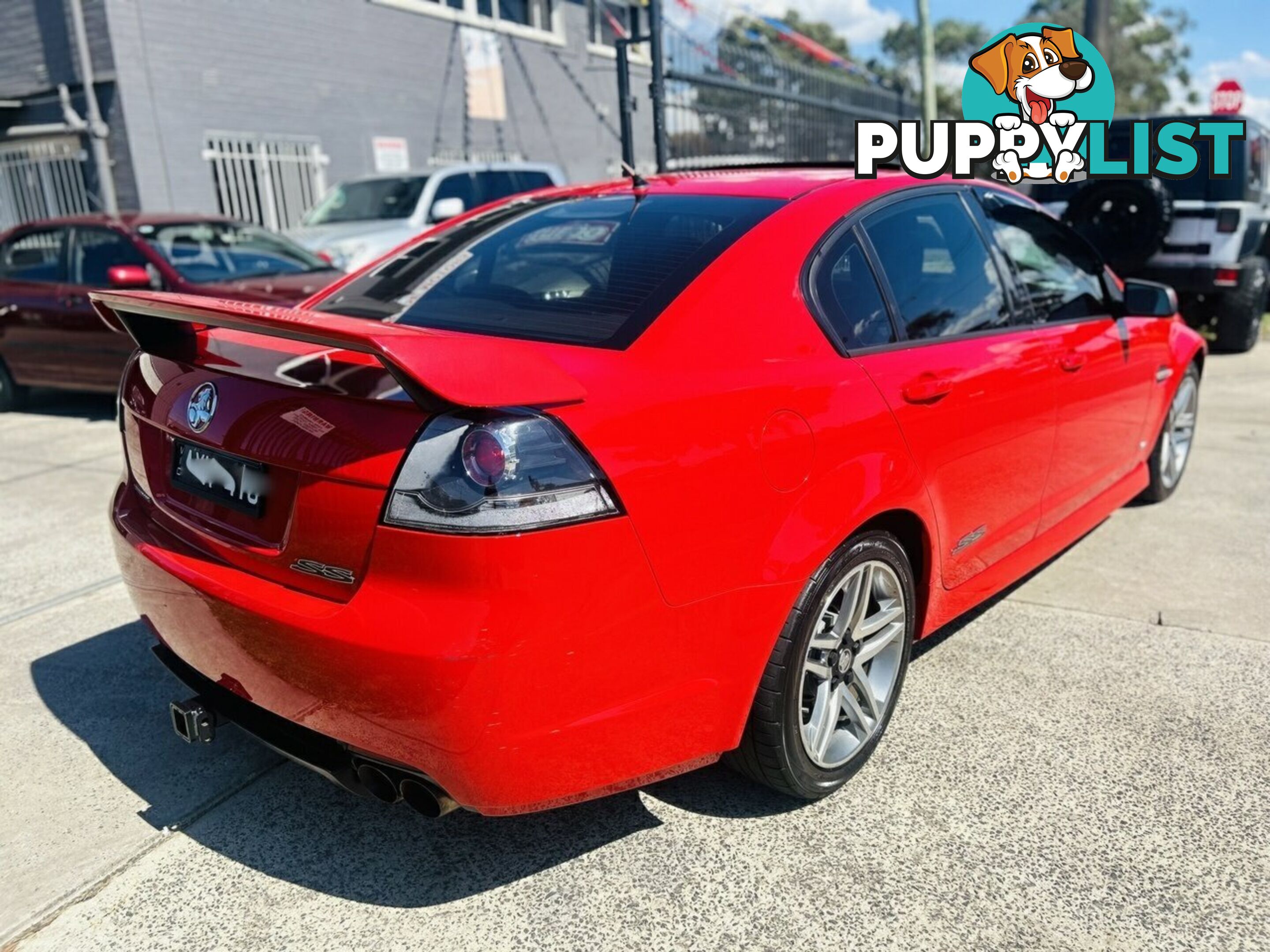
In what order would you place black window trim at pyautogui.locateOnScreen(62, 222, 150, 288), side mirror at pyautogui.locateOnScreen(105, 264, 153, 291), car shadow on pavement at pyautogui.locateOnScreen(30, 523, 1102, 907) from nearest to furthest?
1. car shadow on pavement at pyautogui.locateOnScreen(30, 523, 1102, 907)
2. side mirror at pyautogui.locateOnScreen(105, 264, 153, 291)
3. black window trim at pyautogui.locateOnScreen(62, 222, 150, 288)

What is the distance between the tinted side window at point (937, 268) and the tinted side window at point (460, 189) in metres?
8.06

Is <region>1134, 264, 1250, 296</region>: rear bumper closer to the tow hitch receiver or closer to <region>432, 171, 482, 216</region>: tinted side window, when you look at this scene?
<region>432, 171, 482, 216</region>: tinted side window

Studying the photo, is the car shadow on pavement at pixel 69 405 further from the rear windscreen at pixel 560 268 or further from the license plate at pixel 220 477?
the license plate at pixel 220 477

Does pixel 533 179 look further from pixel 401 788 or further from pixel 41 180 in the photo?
pixel 401 788

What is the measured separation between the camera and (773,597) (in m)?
2.28

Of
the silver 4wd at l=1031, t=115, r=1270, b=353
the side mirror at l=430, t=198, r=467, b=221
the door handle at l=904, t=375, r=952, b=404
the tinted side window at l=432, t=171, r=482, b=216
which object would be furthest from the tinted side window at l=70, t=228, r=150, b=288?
the silver 4wd at l=1031, t=115, r=1270, b=353

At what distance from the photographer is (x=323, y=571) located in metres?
2.09

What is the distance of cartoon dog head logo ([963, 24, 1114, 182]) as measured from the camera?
7.38 meters

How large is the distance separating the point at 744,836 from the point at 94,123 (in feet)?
38.8

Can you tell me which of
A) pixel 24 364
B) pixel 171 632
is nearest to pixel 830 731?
pixel 171 632

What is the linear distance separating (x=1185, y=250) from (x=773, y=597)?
845 centimetres

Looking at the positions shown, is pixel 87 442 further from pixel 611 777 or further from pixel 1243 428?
pixel 1243 428

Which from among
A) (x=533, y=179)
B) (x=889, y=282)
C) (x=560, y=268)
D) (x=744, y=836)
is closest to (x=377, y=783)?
(x=744, y=836)

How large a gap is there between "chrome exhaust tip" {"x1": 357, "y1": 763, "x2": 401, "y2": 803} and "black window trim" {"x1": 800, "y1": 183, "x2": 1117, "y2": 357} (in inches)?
57.0
